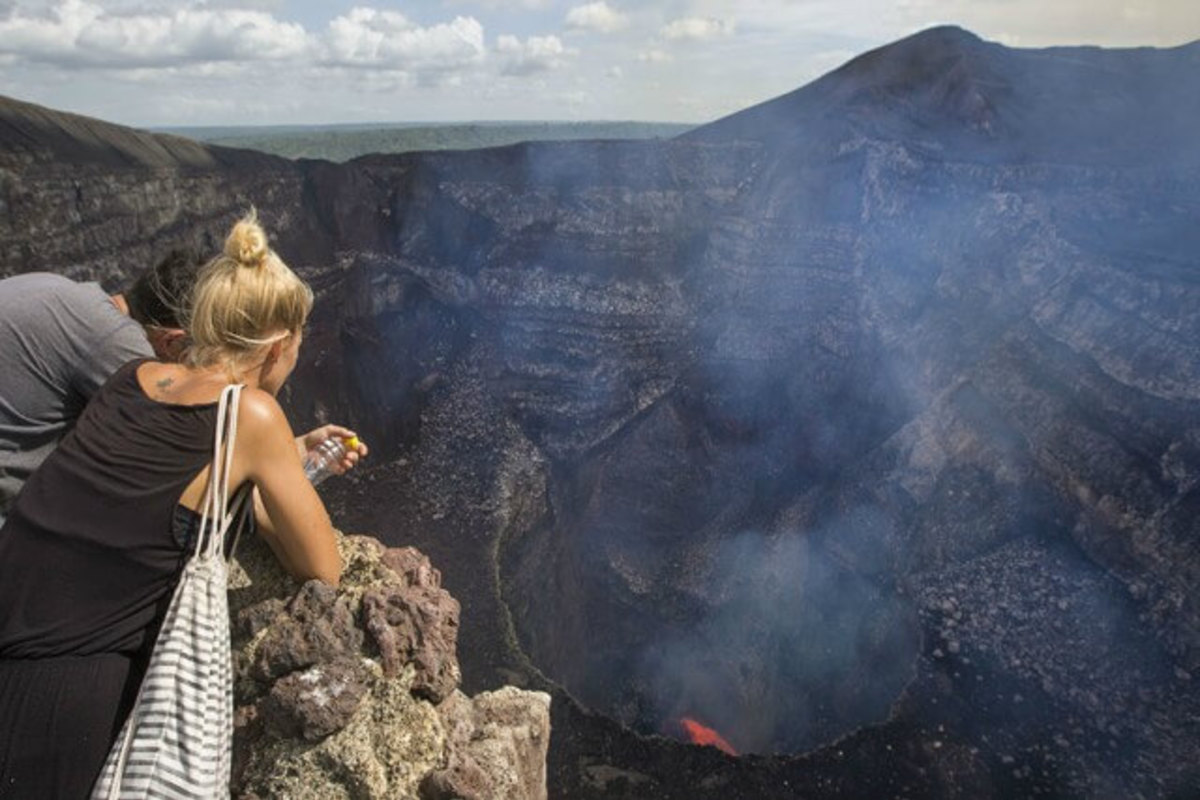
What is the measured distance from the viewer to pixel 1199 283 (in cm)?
1127

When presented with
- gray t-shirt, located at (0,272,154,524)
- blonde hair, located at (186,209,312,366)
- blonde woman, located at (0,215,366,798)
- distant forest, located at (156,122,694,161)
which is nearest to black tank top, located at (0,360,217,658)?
blonde woman, located at (0,215,366,798)

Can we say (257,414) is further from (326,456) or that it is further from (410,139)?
(410,139)

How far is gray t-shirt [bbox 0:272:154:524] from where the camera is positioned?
3055mm

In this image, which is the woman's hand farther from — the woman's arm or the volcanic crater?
the volcanic crater

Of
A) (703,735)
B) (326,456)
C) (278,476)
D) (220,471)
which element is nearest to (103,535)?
(220,471)

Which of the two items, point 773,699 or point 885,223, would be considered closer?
point 773,699

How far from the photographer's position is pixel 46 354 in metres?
3.07

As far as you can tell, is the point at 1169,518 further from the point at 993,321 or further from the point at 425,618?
the point at 425,618

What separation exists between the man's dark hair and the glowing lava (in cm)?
1308

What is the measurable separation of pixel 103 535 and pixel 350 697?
117 centimetres

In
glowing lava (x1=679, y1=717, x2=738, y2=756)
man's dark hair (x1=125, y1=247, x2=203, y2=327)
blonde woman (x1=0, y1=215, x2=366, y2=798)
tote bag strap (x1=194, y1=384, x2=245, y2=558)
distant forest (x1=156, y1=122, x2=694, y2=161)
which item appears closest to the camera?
blonde woman (x1=0, y1=215, x2=366, y2=798)

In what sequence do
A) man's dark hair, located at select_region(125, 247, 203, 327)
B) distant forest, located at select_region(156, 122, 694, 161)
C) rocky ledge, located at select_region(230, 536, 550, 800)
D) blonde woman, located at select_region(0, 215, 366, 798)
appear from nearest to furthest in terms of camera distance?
1. blonde woman, located at select_region(0, 215, 366, 798)
2. rocky ledge, located at select_region(230, 536, 550, 800)
3. man's dark hair, located at select_region(125, 247, 203, 327)
4. distant forest, located at select_region(156, 122, 694, 161)

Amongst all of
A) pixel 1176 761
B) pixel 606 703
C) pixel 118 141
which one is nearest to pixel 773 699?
pixel 606 703

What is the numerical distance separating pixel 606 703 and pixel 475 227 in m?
11.4
